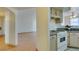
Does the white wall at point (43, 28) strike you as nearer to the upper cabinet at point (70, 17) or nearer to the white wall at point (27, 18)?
the upper cabinet at point (70, 17)

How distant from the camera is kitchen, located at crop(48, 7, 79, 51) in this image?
1.28 meters

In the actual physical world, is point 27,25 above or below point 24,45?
above

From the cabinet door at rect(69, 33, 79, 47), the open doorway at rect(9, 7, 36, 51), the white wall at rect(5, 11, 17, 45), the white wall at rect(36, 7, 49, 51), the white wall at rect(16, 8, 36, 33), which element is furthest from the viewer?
the white wall at rect(5, 11, 17, 45)

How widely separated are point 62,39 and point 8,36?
3333 mm

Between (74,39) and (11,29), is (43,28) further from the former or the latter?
(11,29)

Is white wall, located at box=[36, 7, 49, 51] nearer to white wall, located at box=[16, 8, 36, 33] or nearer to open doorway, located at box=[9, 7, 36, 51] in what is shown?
open doorway, located at box=[9, 7, 36, 51]

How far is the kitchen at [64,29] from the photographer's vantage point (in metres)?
1.28

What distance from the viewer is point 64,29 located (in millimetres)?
1302

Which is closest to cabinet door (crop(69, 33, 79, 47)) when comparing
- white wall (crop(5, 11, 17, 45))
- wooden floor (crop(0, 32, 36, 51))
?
wooden floor (crop(0, 32, 36, 51))

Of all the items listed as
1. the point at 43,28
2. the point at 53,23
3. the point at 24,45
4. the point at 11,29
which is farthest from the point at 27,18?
the point at 43,28
